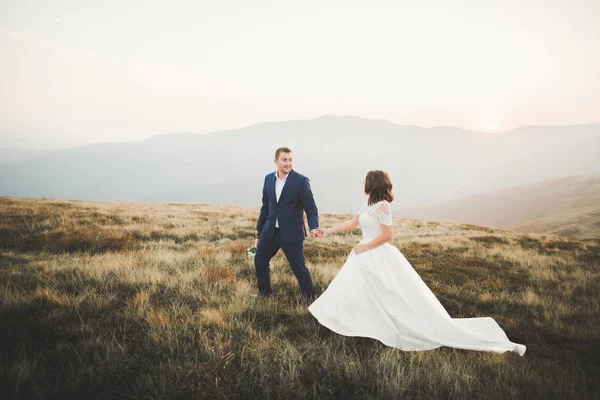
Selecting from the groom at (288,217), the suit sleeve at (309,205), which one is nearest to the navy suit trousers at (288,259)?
the groom at (288,217)

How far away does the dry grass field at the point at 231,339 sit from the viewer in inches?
107

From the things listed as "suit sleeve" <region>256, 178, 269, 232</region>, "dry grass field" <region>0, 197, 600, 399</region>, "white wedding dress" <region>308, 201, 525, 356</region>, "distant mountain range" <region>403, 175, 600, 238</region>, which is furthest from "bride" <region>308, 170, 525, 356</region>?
"distant mountain range" <region>403, 175, 600, 238</region>

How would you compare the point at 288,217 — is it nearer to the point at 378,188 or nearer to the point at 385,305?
the point at 378,188

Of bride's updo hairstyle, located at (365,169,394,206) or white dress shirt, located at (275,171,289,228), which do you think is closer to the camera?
bride's updo hairstyle, located at (365,169,394,206)

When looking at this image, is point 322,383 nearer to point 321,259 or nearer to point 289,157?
point 289,157

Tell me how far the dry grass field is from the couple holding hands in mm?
215

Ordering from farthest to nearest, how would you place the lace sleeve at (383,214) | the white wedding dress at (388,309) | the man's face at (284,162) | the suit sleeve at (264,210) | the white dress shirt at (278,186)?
the suit sleeve at (264,210) → the white dress shirt at (278,186) → the man's face at (284,162) → the lace sleeve at (383,214) → the white wedding dress at (388,309)

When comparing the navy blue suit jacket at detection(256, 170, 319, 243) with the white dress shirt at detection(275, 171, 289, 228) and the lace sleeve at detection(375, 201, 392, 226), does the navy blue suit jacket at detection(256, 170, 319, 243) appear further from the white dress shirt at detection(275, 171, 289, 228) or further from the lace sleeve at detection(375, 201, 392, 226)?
the lace sleeve at detection(375, 201, 392, 226)

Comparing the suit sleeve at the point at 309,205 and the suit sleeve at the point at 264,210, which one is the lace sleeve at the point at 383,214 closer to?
the suit sleeve at the point at 309,205

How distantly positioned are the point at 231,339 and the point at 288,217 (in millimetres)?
2128

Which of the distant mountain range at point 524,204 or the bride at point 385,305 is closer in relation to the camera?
the bride at point 385,305

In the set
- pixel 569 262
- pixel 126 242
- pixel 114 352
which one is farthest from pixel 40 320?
pixel 569 262

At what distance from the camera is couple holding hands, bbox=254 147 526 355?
3.80 metres

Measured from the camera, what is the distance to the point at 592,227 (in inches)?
1891
